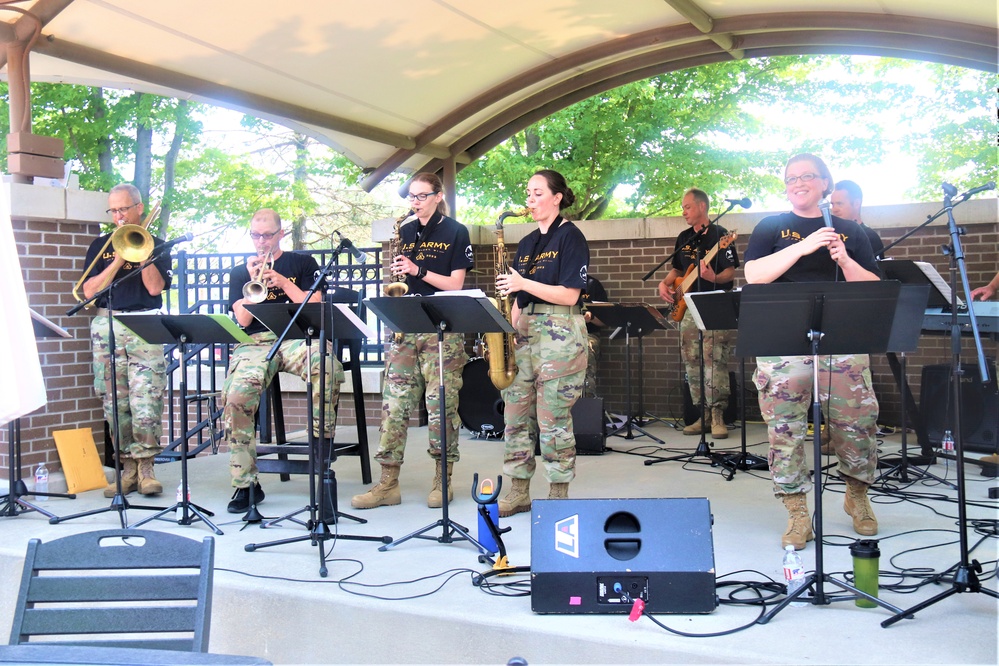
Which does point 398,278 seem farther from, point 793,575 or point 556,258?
point 793,575

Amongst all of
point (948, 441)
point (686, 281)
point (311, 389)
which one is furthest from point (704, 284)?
point (311, 389)

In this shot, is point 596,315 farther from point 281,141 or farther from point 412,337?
point 281,141

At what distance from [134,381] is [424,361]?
232 cm

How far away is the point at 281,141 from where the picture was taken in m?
24.4

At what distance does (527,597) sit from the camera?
A: 14.0 ft

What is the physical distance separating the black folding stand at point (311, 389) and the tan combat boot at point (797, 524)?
229cm

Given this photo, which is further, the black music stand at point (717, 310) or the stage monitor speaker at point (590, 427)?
the stage monitor speaker at point (590, 427)

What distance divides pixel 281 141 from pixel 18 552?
20.5 meters

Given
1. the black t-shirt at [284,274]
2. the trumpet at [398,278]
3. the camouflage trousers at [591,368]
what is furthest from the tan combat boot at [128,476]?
the camouflage trousers at [591,368]

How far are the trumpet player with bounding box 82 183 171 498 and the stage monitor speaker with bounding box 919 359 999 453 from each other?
6.19 meters

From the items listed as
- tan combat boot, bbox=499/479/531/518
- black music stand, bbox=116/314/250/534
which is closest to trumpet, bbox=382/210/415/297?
black music stand, bbox=116/314/250/534

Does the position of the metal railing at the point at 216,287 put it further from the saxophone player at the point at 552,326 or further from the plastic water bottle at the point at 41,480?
the saxophone player at the point at 552,326

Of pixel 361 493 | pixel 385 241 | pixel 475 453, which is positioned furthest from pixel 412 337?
pixel 385 241

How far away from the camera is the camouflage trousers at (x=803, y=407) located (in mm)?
5020
